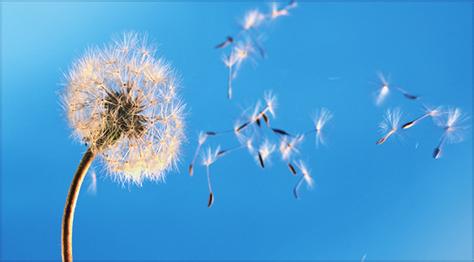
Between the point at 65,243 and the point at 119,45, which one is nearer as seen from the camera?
the point at 65,243

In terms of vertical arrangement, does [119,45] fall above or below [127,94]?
above

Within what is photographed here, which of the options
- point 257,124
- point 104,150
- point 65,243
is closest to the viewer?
point 257,124

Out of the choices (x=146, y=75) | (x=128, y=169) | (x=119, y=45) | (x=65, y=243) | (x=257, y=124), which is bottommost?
(x=65, y=243)

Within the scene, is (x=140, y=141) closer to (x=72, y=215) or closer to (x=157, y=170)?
(x=157, y=170)

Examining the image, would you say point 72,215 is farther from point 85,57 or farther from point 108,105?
point 85,57

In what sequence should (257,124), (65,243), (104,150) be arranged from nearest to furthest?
(257,124)
(65,243)
(104,150)

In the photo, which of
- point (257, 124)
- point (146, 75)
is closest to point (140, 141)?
point (146, 75)

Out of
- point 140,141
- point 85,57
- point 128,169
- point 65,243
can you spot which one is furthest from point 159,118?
point 65,243
